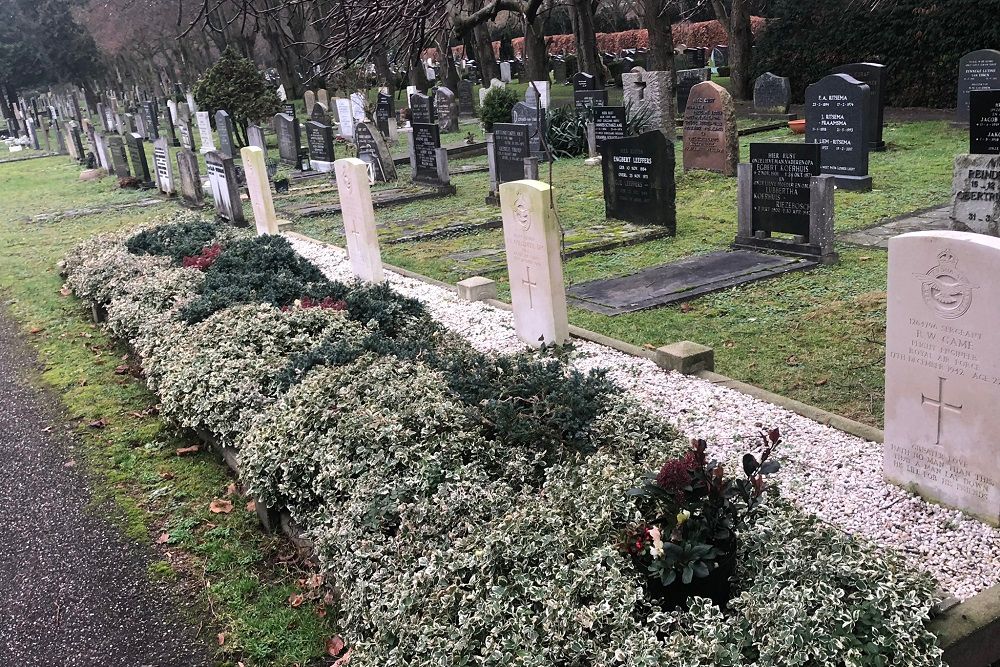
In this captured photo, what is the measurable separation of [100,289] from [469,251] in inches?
176

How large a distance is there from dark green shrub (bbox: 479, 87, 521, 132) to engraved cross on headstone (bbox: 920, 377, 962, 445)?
57.0 feet

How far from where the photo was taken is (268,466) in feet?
16.1

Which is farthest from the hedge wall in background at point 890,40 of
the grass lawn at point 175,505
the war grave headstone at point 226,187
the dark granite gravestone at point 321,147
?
the grass lawn at point 175,505

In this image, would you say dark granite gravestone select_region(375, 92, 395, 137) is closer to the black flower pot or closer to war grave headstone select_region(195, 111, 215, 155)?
war grave headstone select_region(195, 111, 215, 155)

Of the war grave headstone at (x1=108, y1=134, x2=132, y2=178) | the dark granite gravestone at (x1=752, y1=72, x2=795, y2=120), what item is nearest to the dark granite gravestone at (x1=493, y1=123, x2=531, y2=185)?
the dark granite gravestone at (x1=752, y1=72, x2=795, y2=120)

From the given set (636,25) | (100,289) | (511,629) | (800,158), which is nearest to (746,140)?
(800,158)

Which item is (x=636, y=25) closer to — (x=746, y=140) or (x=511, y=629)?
(x=746, y=140)

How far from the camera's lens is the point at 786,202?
9.61 metres

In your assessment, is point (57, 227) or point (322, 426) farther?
point (57, 227)

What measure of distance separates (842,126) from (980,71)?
6.17 metres

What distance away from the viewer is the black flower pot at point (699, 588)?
10.6ft

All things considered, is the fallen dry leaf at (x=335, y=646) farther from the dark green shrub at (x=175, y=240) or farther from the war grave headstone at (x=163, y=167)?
the war grave headstone at (x=163, y=167)

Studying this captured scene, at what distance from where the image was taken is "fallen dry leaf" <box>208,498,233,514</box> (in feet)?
17.3

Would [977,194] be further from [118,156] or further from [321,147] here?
[118,156]
